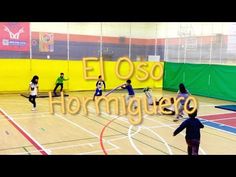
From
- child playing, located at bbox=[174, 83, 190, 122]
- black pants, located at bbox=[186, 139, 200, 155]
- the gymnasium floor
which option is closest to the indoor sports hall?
the gymnasium floor

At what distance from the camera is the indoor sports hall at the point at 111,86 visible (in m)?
8.52

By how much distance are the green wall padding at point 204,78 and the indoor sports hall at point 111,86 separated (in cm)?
6

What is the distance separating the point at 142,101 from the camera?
1532 centimetres

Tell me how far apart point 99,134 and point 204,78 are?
1165 centimetres

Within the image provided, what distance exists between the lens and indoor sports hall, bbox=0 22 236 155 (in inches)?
335

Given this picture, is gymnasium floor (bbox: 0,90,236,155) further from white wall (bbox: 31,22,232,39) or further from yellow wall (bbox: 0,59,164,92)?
white wall (bbox: 31,22,232,39)

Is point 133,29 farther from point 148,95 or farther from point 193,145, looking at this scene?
point 193,145

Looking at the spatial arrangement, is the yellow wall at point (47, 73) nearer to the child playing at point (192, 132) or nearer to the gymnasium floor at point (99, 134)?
the gymnasium floor at point (99, 134)

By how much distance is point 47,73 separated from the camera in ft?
62.2

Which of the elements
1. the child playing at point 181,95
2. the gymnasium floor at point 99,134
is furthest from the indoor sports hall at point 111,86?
the child playing at point 181,95

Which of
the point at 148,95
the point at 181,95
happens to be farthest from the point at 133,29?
the point at 181,95

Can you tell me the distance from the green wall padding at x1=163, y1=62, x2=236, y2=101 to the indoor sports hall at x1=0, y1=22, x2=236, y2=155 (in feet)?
0.20
